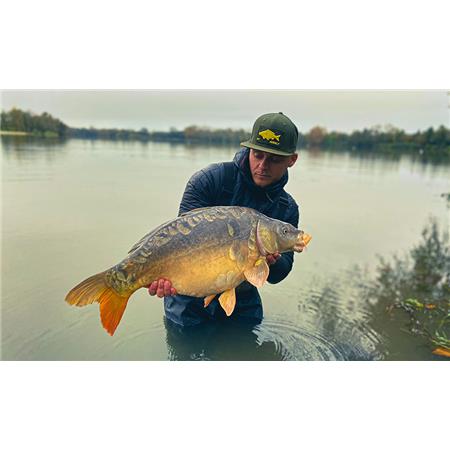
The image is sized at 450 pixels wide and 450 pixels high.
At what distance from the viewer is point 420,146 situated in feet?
42.8

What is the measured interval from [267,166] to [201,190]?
1.27 ft

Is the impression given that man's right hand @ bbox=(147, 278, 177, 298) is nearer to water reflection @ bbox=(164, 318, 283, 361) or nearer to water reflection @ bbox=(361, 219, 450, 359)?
water reflection @ bbox=(164, 318, 283, 361)

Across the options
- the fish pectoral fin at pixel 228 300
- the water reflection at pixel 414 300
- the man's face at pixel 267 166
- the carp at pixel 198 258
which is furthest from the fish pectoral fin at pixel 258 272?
the water reflection at pixel 414 300

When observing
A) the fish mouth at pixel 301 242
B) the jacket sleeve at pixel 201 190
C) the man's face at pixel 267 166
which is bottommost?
the fish mouth at pixel 301 242

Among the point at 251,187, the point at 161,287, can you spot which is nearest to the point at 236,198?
the point at 251,187

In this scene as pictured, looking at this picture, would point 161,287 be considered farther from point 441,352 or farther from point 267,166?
point 441,352

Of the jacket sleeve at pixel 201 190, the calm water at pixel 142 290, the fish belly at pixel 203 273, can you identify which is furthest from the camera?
the calm water at pixel 142 290

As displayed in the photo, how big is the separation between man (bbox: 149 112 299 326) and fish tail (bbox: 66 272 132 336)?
0.17 meters

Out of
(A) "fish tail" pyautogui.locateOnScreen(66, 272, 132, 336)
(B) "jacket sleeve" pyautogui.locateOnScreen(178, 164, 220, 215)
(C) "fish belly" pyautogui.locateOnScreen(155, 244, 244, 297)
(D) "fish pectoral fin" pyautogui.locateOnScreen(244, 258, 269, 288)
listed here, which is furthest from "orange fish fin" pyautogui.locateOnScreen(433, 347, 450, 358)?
(A) "fish tail" pyautogui.locateOnScreen(66, 272, 132, 336)

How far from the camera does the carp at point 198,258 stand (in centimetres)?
172

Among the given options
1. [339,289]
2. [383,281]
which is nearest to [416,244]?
[383,281]

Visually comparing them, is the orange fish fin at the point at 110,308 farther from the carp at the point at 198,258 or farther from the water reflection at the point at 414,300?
the water reflection at the point at 414,300

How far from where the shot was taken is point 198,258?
1.79 meters

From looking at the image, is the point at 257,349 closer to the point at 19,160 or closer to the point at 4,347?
the point at 4,347
